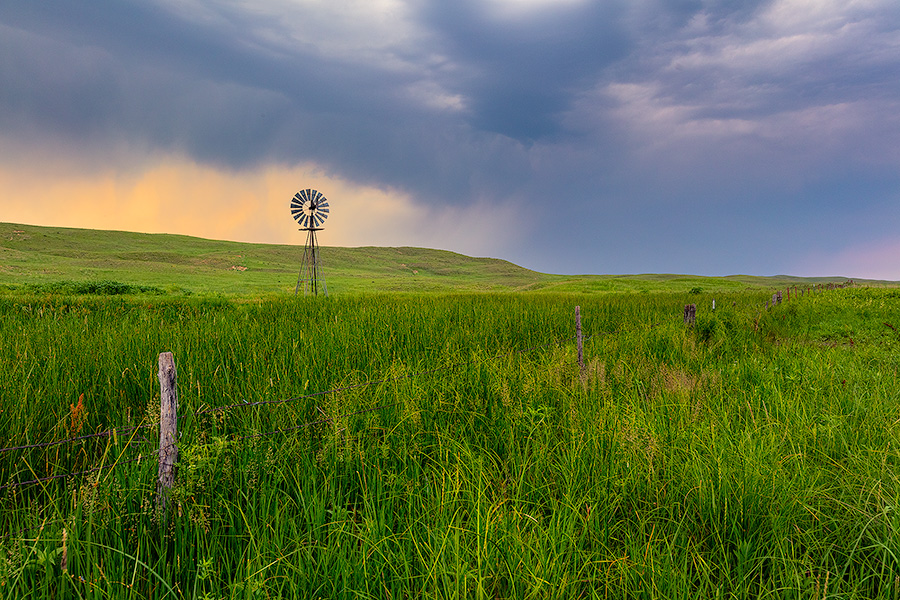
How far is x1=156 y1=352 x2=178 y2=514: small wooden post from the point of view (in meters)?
2.60

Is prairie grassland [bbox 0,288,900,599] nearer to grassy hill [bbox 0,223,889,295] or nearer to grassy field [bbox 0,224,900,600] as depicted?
grassy field [bbox 0,224,900,600]

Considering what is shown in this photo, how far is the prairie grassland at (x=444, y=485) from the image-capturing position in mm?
2234

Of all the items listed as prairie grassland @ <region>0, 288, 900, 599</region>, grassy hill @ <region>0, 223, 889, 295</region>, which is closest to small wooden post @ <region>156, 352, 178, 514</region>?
prairie grassland @ <region>0, 288, 900, 599</region>

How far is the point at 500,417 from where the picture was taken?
13.9ft

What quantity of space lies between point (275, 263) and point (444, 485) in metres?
94.2

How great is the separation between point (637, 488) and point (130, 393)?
536 centimetres

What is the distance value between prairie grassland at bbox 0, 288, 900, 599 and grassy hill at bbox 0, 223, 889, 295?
154ft

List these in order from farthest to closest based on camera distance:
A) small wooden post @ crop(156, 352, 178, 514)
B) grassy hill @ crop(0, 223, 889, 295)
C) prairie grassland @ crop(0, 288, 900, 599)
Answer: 1. grassy hill @ crop(0, 223, 889, 295)
2. small wooden post @ crop(156, 352, 178, 514)
3. prairie grassland @ crop(0, 288, 900, 599)

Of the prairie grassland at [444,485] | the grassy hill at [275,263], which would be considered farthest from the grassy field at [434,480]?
the grassy hill at [275,263]

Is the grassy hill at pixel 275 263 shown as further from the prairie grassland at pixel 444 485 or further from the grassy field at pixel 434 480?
the prairie grassland at pixel 444 485

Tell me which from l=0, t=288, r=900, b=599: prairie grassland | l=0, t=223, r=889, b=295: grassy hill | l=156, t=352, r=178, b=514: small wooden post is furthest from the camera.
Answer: l=0, t=223, r=889, b=295: grassy hill

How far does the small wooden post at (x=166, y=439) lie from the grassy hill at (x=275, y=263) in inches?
1917

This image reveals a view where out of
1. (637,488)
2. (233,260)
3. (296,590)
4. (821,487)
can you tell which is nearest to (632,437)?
(637,488)

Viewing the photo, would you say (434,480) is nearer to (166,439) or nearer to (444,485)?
Result: (444,485)
